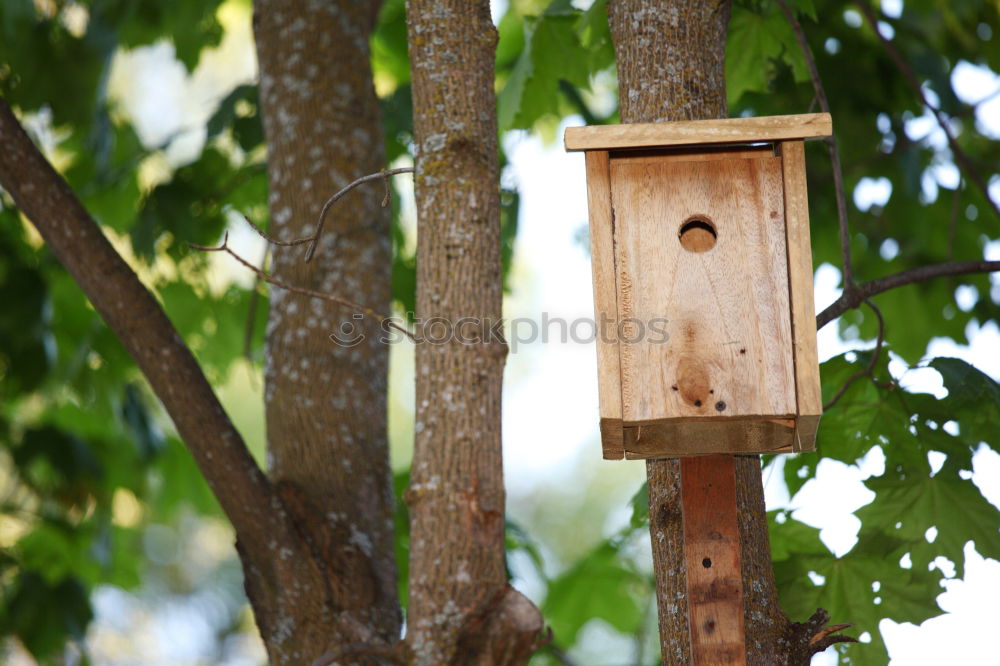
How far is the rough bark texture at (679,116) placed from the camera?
6.63ft

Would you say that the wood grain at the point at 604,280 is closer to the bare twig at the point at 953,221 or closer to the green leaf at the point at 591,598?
the bare twig at the point at 953,221

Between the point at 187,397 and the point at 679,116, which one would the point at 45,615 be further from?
the point at 679,116

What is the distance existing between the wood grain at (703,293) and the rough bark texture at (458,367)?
0.25 metres

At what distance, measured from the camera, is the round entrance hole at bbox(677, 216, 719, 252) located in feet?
6.40

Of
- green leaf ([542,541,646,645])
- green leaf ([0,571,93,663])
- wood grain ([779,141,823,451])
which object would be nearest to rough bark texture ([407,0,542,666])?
wood grain ([779,141,823,451])

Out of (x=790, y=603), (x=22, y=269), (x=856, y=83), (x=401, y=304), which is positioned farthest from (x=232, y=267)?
(x=790, y=603)

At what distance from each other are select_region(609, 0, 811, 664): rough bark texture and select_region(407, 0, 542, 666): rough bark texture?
0.33 meters

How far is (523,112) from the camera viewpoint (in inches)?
123

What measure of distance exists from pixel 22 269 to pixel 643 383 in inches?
125

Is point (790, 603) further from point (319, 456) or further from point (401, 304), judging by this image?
point (401, 304)

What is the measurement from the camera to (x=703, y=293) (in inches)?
74.2

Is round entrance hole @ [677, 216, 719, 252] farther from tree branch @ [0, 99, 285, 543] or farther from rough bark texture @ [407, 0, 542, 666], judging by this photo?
tree branch @ [0, 99, 285, 543]

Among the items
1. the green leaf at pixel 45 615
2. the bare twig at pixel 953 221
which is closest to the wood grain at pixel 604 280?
the bare twig at pixel 953 221

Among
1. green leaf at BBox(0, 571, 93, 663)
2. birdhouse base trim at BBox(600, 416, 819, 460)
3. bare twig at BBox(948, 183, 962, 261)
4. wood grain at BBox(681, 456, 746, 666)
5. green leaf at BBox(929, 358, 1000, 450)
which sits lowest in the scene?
wood grain at BBox(681, 456, 746, 666)
